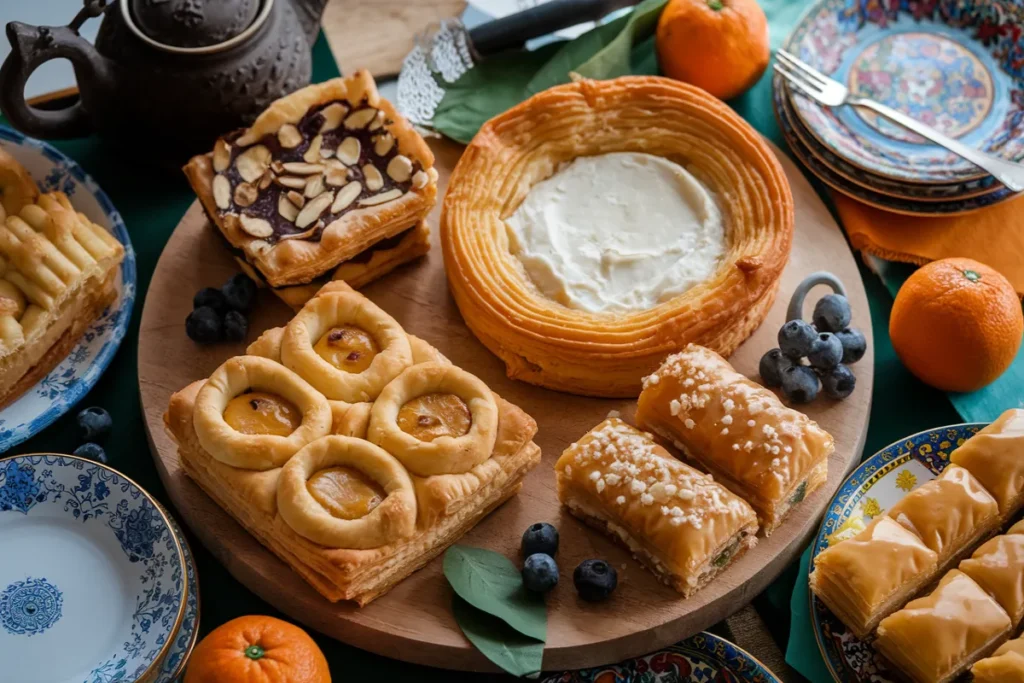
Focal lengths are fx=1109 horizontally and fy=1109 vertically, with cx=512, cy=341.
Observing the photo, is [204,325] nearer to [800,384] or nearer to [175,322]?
[175,322]

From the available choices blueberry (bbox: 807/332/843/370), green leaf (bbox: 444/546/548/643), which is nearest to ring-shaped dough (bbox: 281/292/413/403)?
green leaf (bbox: 444/546/548/643)

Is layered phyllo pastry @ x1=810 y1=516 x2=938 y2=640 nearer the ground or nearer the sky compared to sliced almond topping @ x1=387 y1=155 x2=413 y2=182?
nearer the ground

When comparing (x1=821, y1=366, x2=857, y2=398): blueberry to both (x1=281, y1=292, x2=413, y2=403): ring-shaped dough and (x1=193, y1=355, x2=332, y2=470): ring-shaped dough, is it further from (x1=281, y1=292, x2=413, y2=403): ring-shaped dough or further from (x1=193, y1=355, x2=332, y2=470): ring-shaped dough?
(x1=193, y1=355, x2=332, y2=470): ring-shaped dough

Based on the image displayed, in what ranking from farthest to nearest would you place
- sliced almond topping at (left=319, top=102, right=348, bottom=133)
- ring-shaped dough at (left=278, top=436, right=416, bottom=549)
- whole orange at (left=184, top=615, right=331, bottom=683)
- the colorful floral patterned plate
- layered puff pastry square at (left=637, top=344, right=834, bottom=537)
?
the colorful floral patterned plate → sliced almond topping at (left=319, top=102, right=348, bottom=133) → layered puff pastry square at (left=637, top=344, right=834, bottom=537) → ring-shaped dough at (left=278, top=436, right=416, bottom=549) → whole orange at (left=184, top=615, right=331, bottom=683)

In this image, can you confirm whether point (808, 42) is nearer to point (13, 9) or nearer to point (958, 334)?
point (958, 334)

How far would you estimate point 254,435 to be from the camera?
10.7ft

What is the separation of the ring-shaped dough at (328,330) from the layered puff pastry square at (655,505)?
0.61m

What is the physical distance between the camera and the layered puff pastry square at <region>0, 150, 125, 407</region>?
12.2 ft

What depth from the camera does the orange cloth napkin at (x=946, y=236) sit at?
13.6ft

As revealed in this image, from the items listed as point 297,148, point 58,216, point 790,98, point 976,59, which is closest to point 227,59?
point 297,148

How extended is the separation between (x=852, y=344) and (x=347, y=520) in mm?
1801

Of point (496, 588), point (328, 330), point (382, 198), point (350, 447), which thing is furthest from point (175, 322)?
point (496, 588)

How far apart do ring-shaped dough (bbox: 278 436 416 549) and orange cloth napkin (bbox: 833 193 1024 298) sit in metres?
2.09

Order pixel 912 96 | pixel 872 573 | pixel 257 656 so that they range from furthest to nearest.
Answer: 1. pixel 912 96
2. pixel 872 573
3. pixel 257 656
